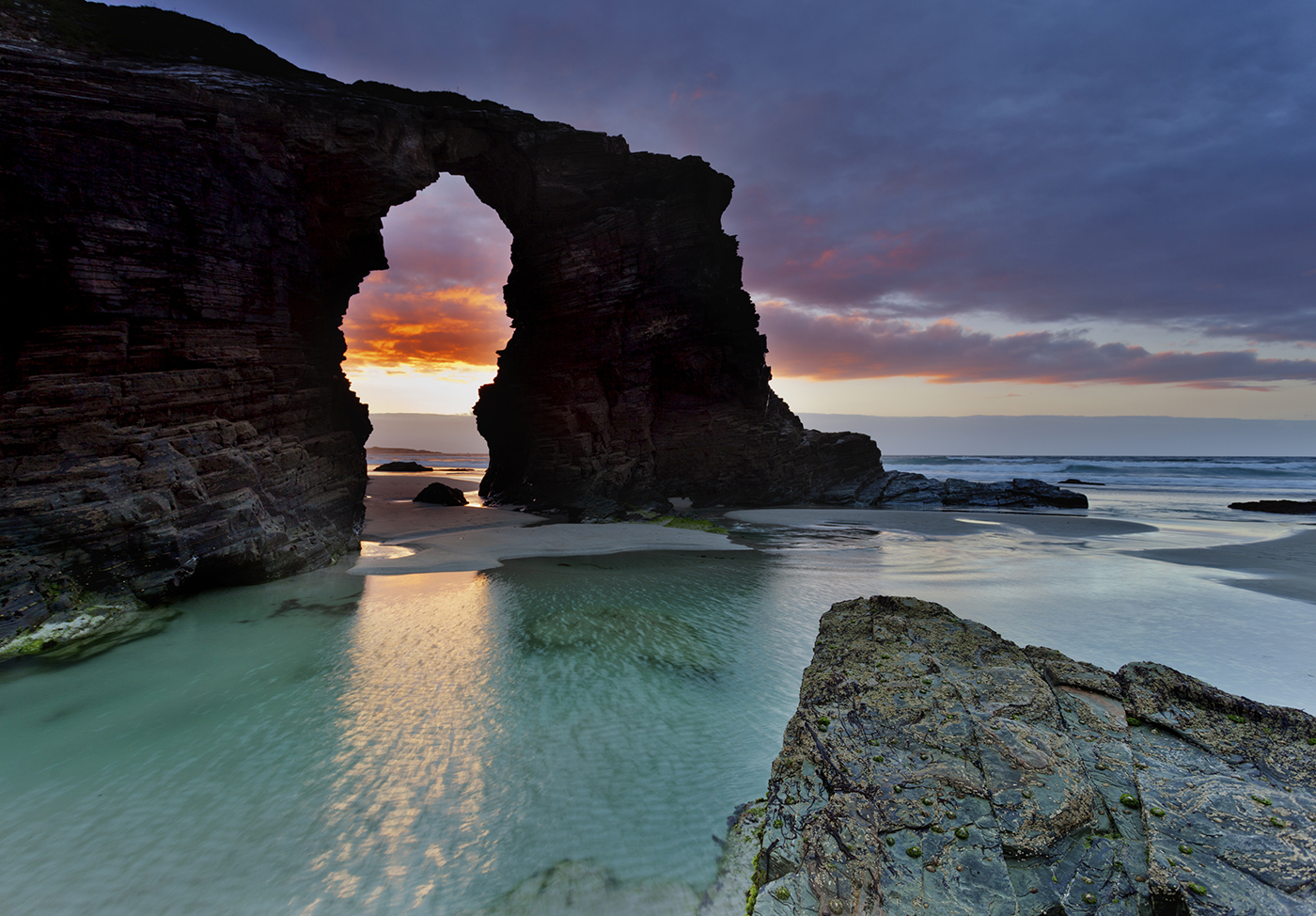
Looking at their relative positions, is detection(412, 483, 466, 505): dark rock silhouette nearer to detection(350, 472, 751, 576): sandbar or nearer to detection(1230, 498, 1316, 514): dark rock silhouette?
detection(350, 472, 751, 576): sandbar

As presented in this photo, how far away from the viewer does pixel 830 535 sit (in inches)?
715

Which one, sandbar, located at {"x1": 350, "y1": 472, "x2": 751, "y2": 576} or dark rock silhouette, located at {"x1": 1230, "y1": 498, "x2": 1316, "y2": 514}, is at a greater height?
dark rock silhouette, located at {"x1": 1230, "y1": 498, "x2": 1316, "y2": 514}

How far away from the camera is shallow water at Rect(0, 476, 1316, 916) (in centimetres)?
362

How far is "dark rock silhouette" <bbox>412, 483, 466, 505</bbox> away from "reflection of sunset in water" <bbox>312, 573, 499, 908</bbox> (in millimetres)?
18585

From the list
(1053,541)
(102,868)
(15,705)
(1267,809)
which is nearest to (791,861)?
(1267,809)

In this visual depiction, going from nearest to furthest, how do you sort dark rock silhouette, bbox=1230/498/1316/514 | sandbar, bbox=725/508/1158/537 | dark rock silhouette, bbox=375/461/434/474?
sandbar, bbox=725/508/1158/537
dark rock silhouette, bbox=1230/498/1316/514
dark rock silhouette, bbox=375/461/434/474

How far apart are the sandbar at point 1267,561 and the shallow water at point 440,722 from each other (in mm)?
816

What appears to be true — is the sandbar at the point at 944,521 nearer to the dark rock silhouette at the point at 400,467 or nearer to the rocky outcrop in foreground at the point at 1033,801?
the rocky outcrop in foreground at the point at 1033,801

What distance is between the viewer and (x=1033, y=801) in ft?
8.98

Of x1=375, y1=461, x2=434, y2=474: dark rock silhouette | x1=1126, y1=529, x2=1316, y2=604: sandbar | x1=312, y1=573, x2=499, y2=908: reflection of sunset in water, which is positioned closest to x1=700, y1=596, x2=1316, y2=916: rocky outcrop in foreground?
x1=312, y1=573, x2=499, y2=908: reflection of sunset in water

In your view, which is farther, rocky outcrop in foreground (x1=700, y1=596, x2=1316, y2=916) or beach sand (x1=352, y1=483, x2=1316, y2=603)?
beach sand (x1=352, y1=483, x2=1316, y2=603)

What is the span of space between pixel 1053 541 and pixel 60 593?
23.3 meters

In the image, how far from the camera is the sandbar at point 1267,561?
1063cm

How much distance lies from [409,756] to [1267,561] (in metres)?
19.7
